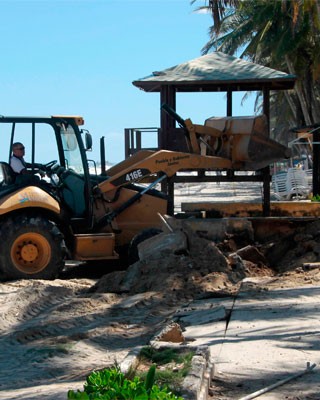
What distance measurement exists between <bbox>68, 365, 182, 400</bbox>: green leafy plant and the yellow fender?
7.30 metres

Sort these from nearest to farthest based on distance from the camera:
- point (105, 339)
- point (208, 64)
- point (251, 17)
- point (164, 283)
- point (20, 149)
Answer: point (105, 339) → point (164, 283) → point (20, 149) → point (208, 64) → point (251, 17)

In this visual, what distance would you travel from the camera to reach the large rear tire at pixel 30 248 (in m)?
11.6

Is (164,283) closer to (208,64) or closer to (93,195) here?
(93,195)

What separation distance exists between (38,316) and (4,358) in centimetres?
206

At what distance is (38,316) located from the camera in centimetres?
935

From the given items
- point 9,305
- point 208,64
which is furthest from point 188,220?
point 208,64

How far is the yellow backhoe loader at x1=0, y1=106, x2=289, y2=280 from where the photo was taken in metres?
11.7

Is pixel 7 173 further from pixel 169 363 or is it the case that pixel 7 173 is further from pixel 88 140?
pixel 169 363

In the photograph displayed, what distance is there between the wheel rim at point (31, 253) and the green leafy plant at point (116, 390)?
735 centimetres

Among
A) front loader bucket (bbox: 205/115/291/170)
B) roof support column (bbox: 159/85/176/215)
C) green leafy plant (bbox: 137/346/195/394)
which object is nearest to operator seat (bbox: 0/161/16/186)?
front loader bucket (bbox: 205/115/291/170)

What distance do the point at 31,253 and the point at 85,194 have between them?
1.30 m

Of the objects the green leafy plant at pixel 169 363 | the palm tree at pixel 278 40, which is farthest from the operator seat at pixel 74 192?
the palm tree at pixel 278 40

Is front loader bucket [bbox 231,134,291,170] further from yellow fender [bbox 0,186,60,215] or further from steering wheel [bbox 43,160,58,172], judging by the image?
yellow fender [bbox 0,186,60,215]

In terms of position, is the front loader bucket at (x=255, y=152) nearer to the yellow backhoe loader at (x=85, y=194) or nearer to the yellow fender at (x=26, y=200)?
the yellow backhoe loader at (x=85, y=194)
